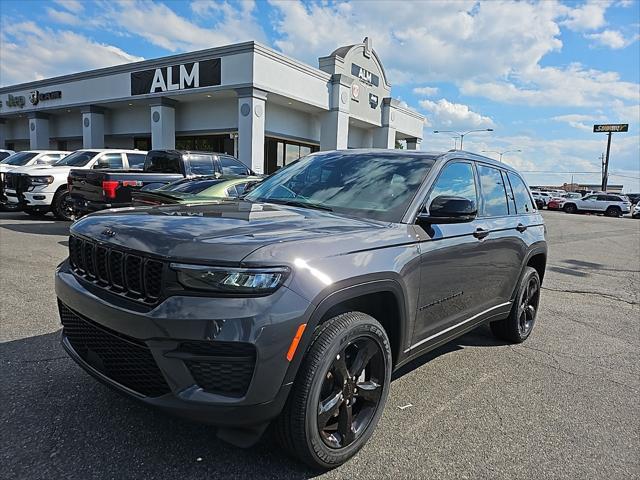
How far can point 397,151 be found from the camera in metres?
3.71

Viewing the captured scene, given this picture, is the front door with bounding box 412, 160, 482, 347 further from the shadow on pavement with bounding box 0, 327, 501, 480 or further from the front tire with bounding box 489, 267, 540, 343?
the shadow on pavement with bounding box 0, 327, 501, 480

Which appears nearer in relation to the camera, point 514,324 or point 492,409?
point 492,409

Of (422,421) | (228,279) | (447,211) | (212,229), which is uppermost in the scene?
(447,211)

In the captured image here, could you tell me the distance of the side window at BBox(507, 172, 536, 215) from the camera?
4.60 meters

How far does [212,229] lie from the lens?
7.58 feet

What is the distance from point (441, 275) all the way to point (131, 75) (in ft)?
85.8

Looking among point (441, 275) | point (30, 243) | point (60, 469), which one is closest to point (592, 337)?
point (441, 275)

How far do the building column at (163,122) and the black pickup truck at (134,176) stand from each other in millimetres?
14226

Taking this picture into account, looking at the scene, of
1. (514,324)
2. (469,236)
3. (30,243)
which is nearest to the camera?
(469,236)

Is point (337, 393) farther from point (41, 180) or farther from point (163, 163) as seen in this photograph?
point (41, 180)

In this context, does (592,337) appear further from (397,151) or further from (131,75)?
(131,75)

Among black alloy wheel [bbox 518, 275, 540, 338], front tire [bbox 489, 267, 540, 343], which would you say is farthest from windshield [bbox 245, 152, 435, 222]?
black alloy wheel [bbox 518, 275, 540, 338]

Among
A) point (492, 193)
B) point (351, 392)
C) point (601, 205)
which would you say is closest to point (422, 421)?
point (351, 392)

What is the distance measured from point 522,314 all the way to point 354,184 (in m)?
2.46
